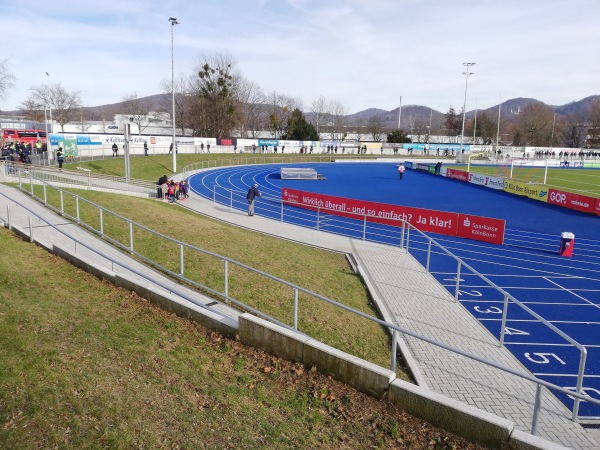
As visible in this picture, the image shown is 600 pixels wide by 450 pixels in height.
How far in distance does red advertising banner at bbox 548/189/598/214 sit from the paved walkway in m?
18.9

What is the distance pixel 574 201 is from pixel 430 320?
2471 cm

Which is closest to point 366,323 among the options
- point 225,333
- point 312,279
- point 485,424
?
point 312,279

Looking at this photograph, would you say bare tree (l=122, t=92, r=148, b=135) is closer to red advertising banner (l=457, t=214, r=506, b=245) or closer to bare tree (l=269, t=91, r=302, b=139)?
bare tree (l=269, t=91, r=302, b=139)

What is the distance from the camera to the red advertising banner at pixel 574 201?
28.1 meters

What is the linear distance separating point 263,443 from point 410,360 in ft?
13.5

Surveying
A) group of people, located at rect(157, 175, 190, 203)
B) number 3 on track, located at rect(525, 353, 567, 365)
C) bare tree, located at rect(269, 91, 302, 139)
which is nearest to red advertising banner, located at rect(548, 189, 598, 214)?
number 3 on track, located at rect(525, 353, 567, 365)

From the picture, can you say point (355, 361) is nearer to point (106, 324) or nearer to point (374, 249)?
point (106, 324)

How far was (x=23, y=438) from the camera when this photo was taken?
4.22 metres

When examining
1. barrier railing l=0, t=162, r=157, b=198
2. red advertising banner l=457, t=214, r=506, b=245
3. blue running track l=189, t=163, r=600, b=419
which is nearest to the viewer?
blue running track l=189, t=163, r=600, b=419

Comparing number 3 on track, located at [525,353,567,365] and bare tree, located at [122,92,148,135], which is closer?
number 3 on track, located at [525,353,567,365]

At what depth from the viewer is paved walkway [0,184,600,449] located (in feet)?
21.5

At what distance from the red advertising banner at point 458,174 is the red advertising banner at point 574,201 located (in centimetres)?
1421

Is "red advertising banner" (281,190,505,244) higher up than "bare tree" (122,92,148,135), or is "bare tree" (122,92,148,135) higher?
"bare tree" (122,92,148,135)

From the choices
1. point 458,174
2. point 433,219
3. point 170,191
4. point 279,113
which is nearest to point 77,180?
point 170,191
